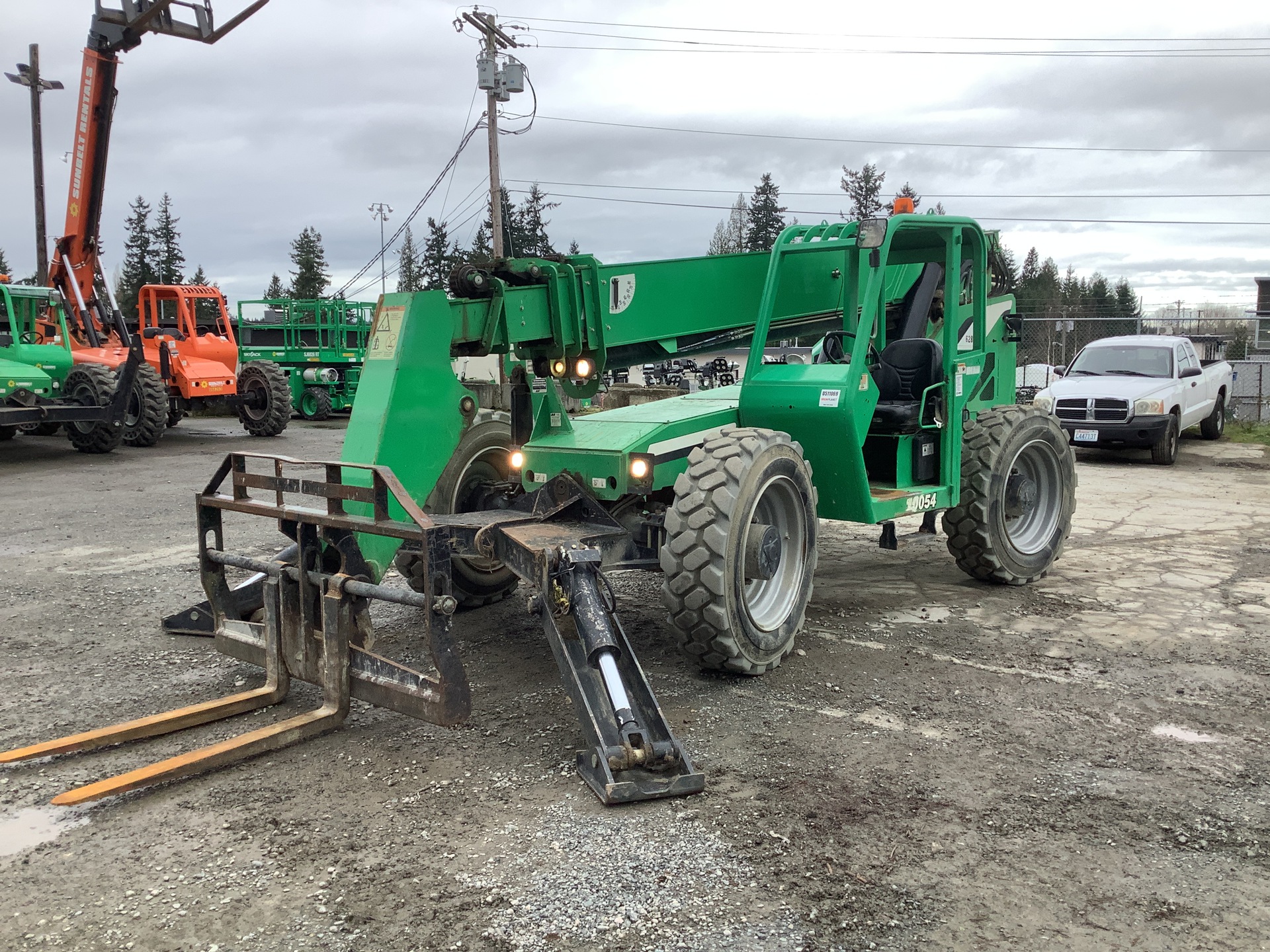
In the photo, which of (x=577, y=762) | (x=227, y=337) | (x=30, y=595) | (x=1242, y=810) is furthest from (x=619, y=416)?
(x=227, y=337)

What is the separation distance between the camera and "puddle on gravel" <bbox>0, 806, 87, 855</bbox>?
3.80 meters

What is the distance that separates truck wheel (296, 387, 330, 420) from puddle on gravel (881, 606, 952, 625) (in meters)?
20.8

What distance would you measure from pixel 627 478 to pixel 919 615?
2435 mm

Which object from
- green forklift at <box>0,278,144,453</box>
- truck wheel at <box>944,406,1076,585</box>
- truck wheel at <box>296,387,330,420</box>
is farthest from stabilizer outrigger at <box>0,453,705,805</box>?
truck wheel at <box>296,387,330,420</box>

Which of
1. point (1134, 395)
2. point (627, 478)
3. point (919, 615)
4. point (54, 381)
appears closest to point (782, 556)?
point (627, 478)

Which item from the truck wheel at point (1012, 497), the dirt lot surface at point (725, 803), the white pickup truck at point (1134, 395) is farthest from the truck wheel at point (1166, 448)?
the dirt lot surface at point (725, 803)

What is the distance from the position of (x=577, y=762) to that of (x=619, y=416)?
9.49 feet

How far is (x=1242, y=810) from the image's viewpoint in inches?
159

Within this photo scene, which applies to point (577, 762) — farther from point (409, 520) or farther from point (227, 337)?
point (227, 337)

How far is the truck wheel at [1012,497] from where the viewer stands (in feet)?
23.9

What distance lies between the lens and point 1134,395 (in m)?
15.3

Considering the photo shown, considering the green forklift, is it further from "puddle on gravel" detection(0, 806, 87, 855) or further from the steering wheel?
"puddle on gravel" detection(0, 806, 87, 855)

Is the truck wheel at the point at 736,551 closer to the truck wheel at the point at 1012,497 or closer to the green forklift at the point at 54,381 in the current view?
the truck wheel at the point at 1012,497

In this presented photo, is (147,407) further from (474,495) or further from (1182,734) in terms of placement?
(1182,734)
